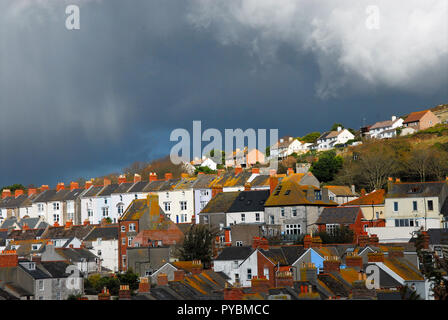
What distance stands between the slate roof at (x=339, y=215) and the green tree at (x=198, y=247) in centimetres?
1209

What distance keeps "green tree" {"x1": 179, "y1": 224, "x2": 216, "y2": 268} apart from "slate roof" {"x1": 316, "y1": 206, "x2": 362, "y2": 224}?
39.7 ft

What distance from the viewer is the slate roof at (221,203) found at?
75438 millimetres

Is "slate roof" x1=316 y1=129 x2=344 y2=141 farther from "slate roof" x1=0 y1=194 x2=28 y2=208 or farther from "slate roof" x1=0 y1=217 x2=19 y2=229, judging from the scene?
"slate roof" x1=0 y1=217 x2=19 y2=229

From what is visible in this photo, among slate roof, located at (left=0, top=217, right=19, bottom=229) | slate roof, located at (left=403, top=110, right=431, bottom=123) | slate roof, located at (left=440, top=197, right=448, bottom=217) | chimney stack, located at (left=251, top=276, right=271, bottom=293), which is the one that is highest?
slate roof, located at (left=403, top=110, right=431, bottom=123)

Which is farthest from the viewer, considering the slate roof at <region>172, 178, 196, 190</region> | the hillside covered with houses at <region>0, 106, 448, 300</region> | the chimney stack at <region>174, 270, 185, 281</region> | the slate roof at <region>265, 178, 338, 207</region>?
the slate roof at <region>172, 178, 196, 190</region>

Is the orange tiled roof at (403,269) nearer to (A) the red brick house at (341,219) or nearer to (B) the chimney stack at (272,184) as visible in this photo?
(A) the red brick house at (341,219)

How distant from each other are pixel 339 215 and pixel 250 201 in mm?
10937

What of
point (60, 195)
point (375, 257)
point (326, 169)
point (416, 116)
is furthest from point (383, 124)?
point (375, 257)

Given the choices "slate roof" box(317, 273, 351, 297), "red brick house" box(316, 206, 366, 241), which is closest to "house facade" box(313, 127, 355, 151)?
"red brick house" box(316, 206, 366, 241)

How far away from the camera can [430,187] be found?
6638cm

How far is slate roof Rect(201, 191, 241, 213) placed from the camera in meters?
75.4

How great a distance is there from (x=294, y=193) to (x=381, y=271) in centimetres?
3222

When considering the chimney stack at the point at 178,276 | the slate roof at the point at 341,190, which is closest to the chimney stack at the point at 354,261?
the chimney stack at the point at 178,276
